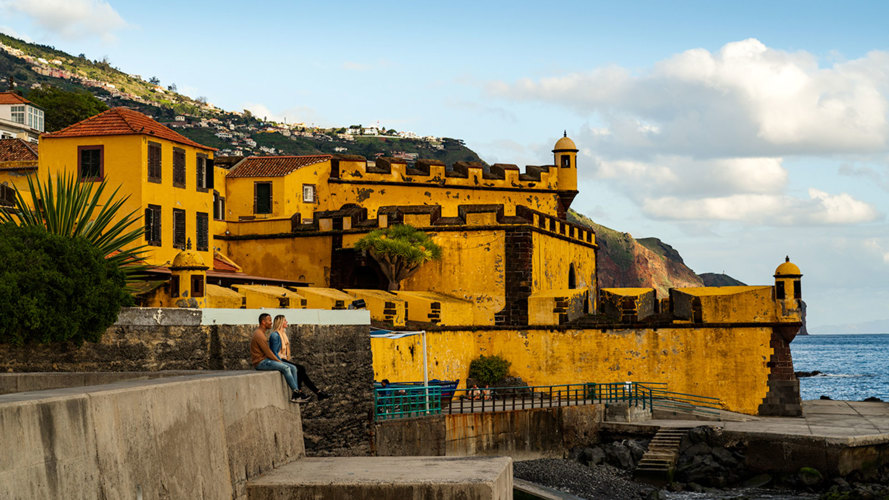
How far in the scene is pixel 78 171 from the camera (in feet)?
99.4

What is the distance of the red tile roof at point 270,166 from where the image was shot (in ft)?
132

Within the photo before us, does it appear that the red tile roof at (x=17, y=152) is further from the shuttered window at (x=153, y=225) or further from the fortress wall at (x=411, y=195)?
the fortress wall at (x=411, y=195)

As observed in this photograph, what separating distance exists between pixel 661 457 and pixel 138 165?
1673 cm

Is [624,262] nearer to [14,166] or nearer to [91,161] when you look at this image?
[14,166]

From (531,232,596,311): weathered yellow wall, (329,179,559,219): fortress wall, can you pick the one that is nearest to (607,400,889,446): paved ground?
(531,232,596,311): weathered yellow wall

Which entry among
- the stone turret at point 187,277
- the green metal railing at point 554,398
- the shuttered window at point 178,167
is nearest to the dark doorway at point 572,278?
the green metal railing at point 554,398

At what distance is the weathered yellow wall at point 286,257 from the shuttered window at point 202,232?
527 cm

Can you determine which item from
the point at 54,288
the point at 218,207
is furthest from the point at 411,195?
the point at 54,288

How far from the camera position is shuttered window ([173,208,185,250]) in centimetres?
3136

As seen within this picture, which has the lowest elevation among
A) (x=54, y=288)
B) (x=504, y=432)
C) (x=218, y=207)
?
(x=504, y=432)

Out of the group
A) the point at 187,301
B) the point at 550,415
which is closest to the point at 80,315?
the point at 187,301

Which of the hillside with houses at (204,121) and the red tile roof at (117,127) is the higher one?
the hillside with houses at (204,121)

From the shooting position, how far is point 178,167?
3194 cm

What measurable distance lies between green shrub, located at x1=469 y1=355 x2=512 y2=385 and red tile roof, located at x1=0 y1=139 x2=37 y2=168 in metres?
19.0
